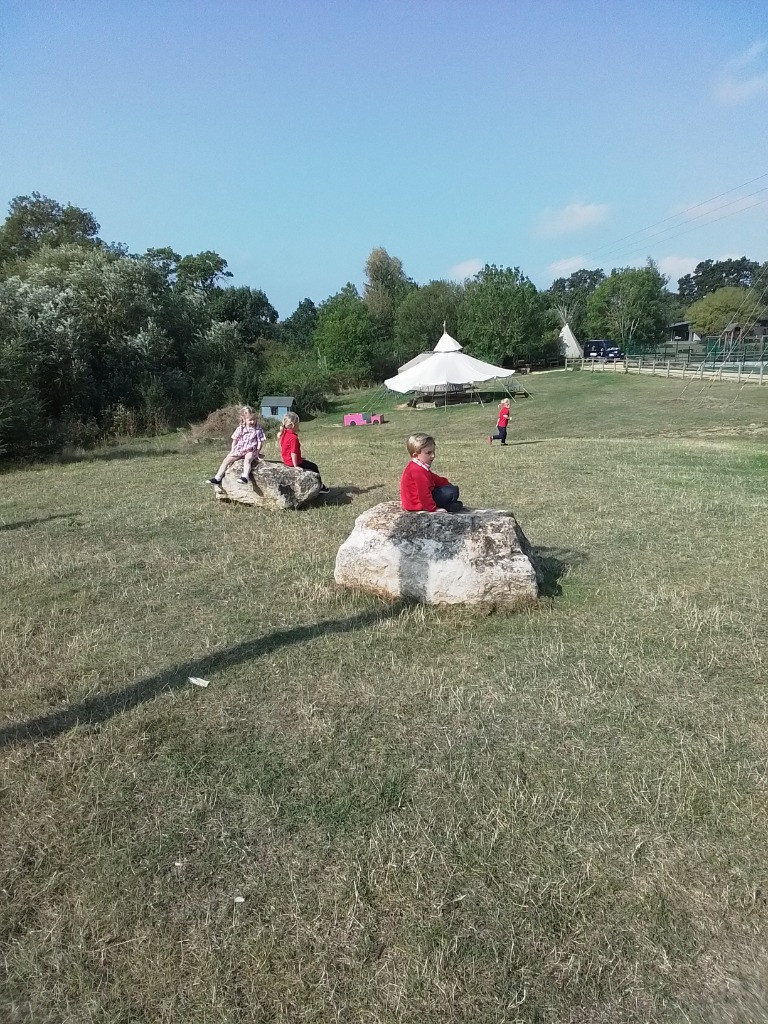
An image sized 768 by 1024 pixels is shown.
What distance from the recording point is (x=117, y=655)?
4590 mm

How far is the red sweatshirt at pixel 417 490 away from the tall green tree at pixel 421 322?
5099cm

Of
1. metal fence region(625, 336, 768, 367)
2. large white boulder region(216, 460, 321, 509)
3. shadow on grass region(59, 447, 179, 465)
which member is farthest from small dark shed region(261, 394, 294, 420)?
large white boulder region(216, 460, 321, 509)

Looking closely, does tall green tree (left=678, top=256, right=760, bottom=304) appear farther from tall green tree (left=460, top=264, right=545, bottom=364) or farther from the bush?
the bush

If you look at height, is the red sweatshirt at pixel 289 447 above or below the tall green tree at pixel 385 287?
below

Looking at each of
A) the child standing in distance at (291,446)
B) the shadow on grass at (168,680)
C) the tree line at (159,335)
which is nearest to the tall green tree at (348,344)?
the tree line at (159,335)

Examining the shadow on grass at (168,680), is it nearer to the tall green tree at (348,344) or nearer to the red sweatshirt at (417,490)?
the red sweatshirt at (417,490)

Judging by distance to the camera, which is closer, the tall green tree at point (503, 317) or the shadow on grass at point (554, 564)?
the shadow on grass at point (554, 564)

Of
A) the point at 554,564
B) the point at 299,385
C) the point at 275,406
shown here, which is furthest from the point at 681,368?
the point at 554,564

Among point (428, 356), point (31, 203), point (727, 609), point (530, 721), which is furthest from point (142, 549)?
point (31, 203)

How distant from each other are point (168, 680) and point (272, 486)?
5.43 meters

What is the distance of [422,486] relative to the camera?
5.91m

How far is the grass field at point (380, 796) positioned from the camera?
2195 millimetres

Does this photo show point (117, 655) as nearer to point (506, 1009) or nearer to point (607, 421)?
point (506, 1009)

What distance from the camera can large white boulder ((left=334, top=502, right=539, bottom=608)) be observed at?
5.22 metres
